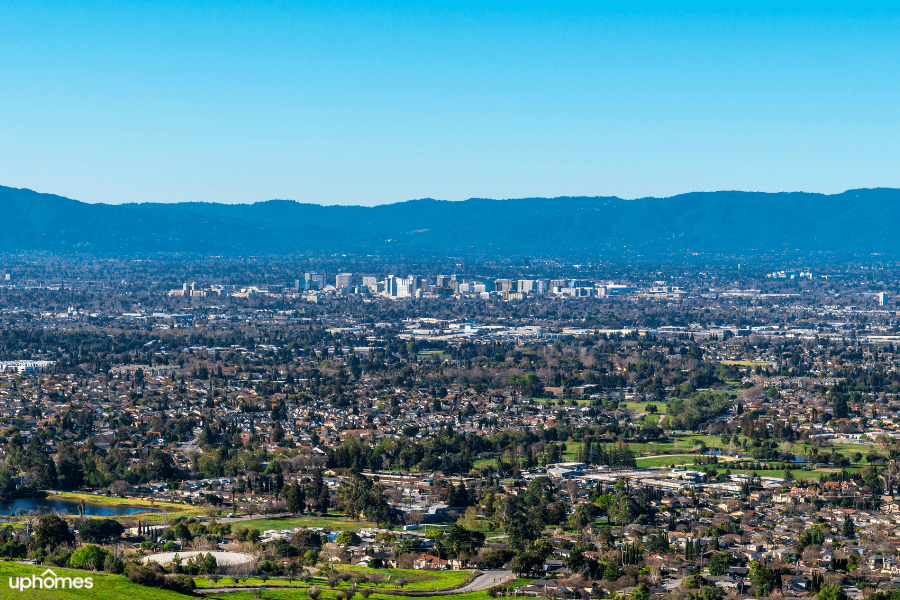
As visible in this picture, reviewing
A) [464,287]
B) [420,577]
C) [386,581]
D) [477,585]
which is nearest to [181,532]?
[386,581]

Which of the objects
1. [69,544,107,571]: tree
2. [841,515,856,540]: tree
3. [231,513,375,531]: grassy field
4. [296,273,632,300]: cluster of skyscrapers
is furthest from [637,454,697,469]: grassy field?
[296,273,632,300]: cluster of skyscrapers

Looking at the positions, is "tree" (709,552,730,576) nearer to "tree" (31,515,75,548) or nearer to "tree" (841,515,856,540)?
"tree" (841,515,856,540)

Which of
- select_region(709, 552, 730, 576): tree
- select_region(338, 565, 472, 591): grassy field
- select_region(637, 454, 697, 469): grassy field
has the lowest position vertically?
Result: select_region(338, 565, 472, 591): grassy field

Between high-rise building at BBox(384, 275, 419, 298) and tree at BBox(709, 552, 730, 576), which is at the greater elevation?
high-rise building at BBox(384, 275, 419, 298)

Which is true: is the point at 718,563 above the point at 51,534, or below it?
below

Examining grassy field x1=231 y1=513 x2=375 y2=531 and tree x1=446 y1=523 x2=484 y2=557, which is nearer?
tree x1=446 y1=523 x2=484 y2=557

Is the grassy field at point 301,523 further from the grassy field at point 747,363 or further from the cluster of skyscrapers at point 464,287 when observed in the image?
the cluster of skyscrapers at point 464,287

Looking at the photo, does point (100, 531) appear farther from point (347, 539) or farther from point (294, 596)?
point (294, 596)

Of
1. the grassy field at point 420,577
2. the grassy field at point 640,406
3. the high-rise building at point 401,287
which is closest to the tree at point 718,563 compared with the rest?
the grassy field at point 420,577
